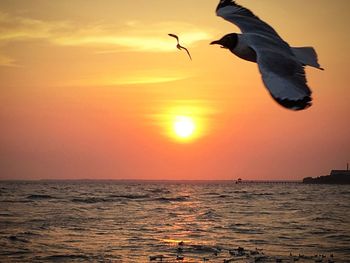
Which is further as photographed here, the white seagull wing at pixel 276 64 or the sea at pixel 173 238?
the sea at pixel 173 238

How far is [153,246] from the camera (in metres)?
14.8

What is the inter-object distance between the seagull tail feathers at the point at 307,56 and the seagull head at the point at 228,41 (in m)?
0.49

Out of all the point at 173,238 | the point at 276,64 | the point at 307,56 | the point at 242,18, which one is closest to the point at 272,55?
the point at 276,64

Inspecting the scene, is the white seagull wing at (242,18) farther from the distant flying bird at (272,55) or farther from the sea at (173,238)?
the sea at (173,238)

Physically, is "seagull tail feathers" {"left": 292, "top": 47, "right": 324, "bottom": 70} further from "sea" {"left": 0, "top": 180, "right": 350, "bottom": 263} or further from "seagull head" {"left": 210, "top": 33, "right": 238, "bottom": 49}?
"sea" {"left": 0, "top": 180, "right": 350, "bottom": 263}

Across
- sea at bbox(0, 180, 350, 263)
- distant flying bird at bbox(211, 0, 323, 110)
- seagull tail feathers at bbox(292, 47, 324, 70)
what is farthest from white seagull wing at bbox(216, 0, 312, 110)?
sea at bbox(0, 180, 350, 263)

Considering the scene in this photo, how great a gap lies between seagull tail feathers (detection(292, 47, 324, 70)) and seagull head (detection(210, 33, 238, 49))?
488 millimetres

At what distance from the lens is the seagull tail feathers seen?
3.68 metres

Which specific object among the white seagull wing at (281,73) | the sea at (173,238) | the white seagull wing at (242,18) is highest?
the white seagull wing at (242,18)

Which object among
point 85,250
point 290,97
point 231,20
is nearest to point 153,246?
point 85,250

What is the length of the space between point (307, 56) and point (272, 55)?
94 centimetres

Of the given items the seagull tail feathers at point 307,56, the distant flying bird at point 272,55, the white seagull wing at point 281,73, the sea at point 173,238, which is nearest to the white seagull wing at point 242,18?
the distant flying bird at point 272,55

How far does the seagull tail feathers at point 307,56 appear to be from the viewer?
3676mm

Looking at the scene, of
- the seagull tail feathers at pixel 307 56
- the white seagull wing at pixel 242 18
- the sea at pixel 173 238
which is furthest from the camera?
the sea at pixel 173 238
